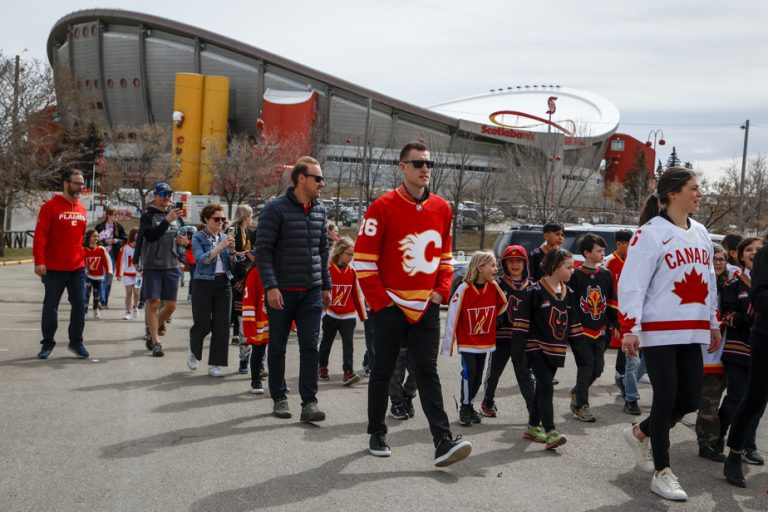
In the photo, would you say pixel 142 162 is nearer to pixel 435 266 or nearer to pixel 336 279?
pixel 336 279

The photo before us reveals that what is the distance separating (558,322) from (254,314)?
3.11 metres

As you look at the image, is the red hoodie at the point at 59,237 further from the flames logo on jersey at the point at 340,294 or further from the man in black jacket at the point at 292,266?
the man in black jacket at the point at 292,266

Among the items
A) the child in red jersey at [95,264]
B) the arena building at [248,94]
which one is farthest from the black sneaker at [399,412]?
the arena building at [248,94]

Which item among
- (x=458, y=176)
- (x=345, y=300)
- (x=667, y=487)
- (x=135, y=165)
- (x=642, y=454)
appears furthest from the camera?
(x=135, y=165)

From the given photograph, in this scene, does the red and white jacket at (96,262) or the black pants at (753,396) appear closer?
the black pants at (753,396)

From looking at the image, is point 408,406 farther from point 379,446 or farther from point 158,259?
point 158,259

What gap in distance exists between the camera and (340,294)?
354 inches

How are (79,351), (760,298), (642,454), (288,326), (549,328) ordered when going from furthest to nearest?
1. (79,351)
2. (288,326)
3. (549,328)
4. (642,454)
5. (760,298)

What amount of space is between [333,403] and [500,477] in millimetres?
2542

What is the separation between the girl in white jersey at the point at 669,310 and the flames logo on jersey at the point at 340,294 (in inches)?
173

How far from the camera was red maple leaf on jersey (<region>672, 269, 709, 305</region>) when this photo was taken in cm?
494

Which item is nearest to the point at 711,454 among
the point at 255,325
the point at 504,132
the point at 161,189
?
the point at 255,325

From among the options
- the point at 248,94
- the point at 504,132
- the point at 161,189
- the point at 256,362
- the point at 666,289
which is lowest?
the point at 256,362

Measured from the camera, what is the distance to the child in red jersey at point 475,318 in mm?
7008
